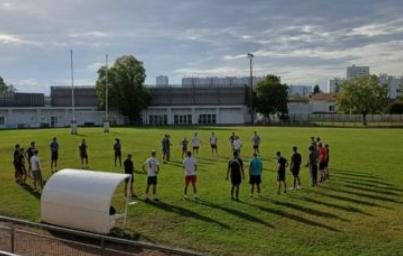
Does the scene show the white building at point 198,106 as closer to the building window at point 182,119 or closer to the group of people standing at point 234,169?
the building window at point 182,119

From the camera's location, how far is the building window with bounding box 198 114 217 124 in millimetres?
107062

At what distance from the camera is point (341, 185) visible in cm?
2158

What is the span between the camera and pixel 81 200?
14273mm

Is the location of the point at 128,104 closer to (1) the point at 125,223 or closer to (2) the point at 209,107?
(2) the point at 209,107

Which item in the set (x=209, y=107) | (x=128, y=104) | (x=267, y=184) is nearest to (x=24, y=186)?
(x=267, y=184)

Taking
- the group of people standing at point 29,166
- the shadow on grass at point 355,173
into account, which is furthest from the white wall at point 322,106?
the group of people standing at point 29,166

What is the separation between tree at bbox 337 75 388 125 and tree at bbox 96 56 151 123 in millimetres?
38545

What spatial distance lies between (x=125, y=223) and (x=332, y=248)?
6008mm

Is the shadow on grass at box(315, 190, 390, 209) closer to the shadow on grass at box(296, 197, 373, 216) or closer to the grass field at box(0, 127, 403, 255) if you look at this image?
the grass field at box(0, 127, 403, 255)

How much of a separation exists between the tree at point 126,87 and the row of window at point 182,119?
5760 mm

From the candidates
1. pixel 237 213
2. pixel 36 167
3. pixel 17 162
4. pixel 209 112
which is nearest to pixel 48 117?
pixel 209 112

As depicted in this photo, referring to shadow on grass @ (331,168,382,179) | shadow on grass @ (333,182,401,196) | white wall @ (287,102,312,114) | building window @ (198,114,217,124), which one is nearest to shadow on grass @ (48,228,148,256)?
shadow on grass @ (333,182,401,196)

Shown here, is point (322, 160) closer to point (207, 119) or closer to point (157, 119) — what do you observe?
point (207, 119)

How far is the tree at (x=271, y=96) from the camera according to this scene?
102812mm
